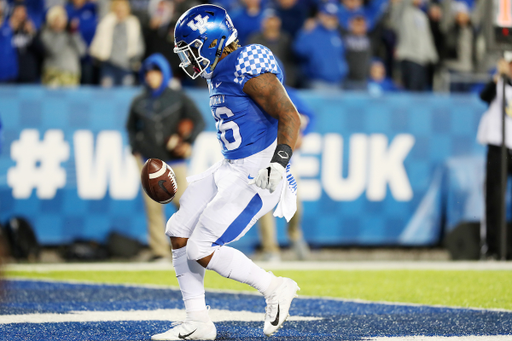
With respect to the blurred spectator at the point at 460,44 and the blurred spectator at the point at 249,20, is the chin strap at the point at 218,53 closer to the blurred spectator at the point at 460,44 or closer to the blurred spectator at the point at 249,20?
the blurred spectator at the point at 249,20

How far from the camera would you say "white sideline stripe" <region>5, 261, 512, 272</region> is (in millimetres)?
8453

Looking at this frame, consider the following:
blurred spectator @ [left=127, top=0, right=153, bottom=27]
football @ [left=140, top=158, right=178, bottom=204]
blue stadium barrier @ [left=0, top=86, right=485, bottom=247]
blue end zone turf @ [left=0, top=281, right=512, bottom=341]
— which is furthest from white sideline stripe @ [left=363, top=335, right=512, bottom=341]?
blurred spectator @ [left=127, top=0, right=153, bottom=27]

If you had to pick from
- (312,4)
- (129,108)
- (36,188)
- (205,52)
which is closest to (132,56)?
(129,108)

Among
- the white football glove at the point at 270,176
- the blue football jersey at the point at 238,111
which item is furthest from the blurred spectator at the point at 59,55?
the white football glove at the point at 270,176

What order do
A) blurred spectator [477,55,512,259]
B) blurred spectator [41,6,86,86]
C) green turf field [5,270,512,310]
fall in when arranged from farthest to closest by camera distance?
1. blurred spectator [41,6,86,86]
2. blurred spectator [477,55,512,259]
3. green turf field [5,270,512,310]

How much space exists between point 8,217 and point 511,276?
5691 mm

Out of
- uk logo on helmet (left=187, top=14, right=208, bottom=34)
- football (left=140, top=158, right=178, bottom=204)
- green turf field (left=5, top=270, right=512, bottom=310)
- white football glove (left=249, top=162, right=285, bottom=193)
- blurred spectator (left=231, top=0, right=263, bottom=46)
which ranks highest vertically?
blurred spectator (left=231, top=0, right=263, bottom=46)

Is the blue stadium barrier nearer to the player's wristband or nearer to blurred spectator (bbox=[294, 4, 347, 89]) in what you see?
blurred spectator (bbox=[294, 4, 347, 89])

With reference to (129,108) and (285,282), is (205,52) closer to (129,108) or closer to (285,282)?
(285,282)

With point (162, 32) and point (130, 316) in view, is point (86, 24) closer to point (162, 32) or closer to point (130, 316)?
point (162, 32)

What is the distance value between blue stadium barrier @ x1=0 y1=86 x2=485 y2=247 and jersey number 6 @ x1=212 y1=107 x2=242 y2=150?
5.33m

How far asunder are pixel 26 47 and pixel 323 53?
13.2 feet

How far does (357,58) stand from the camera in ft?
37.6

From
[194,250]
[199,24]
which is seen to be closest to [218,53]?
[199,24]
